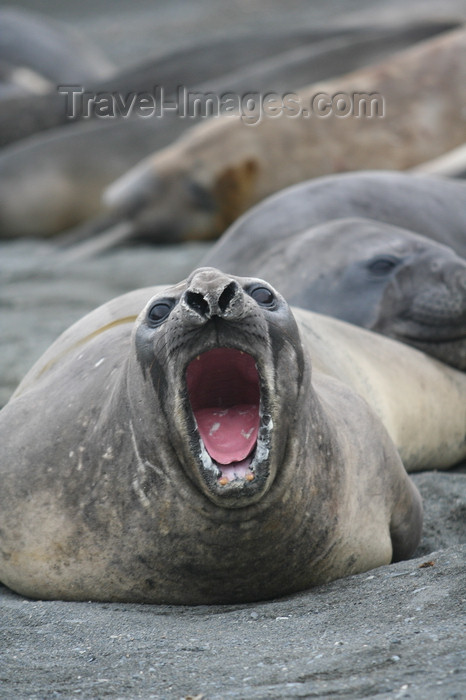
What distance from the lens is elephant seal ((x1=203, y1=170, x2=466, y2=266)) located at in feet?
17.4

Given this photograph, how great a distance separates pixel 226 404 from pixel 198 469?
18cm

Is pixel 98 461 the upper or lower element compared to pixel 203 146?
lower

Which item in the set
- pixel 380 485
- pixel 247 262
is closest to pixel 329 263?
pixel 247 262

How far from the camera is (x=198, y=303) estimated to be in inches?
97.2

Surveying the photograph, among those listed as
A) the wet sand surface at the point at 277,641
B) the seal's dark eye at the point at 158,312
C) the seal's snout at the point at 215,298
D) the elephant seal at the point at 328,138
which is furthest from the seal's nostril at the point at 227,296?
the elephant seal at the point at 328,138

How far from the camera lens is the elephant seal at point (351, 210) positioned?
529 centimetres

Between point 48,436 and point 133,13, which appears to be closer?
point 48,436

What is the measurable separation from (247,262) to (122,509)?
2.50 metres

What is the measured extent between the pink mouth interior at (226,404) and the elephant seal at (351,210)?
2457 mm

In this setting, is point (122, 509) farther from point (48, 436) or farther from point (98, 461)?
point (48, 436)

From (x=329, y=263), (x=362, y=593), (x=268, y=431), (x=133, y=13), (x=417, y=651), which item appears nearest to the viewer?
(x=417, y=651)

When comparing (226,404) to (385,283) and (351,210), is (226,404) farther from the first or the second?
(351,210)

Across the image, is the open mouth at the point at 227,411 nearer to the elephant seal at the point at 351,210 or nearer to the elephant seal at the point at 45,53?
the elephant seal at the point at 351,210

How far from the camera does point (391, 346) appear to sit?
4391 millimetres
